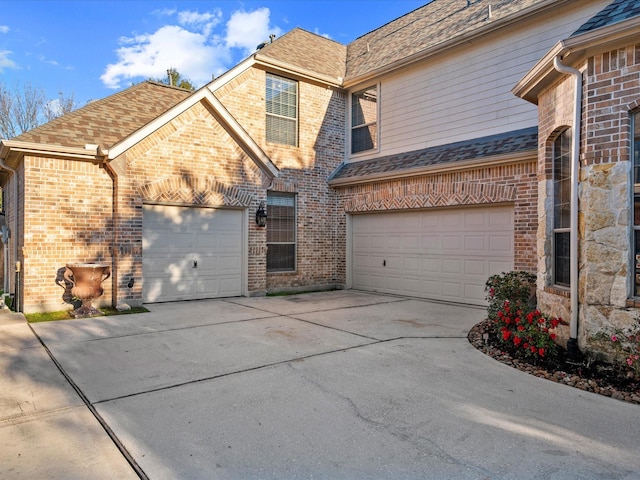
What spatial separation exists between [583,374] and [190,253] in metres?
7.66

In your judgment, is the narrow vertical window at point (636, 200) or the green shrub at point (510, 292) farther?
the green shrub at point (510, 292)

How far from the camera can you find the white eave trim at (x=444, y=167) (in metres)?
7.98

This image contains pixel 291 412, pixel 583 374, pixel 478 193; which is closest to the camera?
pixel 291 412

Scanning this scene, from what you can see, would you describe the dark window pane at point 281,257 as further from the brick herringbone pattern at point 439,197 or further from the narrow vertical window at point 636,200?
the narrow vertical window at point 636,200

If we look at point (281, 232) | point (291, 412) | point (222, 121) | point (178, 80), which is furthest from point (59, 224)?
point (178, 80)

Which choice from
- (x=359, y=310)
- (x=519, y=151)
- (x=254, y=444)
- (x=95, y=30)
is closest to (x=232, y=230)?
(x=359, y=310)

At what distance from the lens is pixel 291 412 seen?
11.7ft

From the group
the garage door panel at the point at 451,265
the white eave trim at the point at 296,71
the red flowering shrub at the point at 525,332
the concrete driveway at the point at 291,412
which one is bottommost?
the concrete driveway at the point at 291,412

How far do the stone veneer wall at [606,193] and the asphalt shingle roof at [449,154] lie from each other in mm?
2935

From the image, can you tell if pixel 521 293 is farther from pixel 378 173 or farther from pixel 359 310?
pixel 378 173

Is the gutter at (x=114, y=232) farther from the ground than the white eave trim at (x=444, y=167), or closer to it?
closer to it

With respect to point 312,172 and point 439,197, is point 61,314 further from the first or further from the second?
point 439,197

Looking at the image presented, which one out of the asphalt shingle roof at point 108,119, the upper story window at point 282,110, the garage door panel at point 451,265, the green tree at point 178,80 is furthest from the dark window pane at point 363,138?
the green tree at point 178,80

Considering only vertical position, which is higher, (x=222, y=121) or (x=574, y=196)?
(x=222, y=121)
